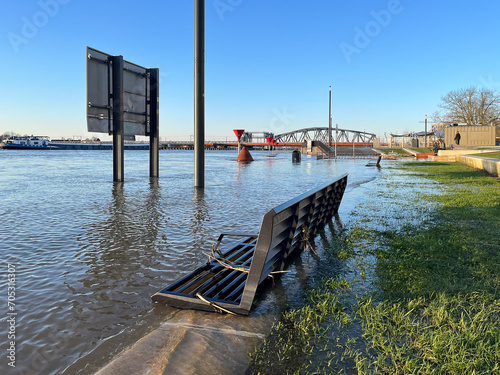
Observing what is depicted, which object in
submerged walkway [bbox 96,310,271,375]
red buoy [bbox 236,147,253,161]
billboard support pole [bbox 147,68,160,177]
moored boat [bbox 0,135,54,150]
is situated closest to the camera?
submerged walkway [bbox 96,310,271,375]

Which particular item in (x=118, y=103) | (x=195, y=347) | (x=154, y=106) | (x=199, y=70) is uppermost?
(x=199, y=70)

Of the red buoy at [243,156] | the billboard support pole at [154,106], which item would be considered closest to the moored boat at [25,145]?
the red buoy at [243,156]

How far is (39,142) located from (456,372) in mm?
124100

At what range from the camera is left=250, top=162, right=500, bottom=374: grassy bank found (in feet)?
8.41

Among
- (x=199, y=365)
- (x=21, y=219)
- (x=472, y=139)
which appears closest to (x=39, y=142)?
(x=472, y=139)

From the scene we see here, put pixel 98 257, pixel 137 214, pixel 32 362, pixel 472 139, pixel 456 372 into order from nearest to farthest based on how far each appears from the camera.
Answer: pixel 456 372 < pixel 32 362 < pixel 98 257 < pixel 137 214 < pixel 472 139

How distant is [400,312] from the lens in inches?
129

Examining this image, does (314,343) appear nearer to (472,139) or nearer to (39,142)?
(472,139)

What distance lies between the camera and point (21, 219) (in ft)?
25.6

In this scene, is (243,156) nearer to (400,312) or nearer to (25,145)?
(400,312)

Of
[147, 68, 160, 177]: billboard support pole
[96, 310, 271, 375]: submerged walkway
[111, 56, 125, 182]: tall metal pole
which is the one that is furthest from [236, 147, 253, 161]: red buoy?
[96, 310, 271, 375]: submerged walkway

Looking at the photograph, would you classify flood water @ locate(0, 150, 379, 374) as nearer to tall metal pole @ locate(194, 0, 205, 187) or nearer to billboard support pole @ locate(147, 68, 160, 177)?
tall metal pole @ locate(194, 0, 205, 187)

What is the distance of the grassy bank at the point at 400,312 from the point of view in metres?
2.56

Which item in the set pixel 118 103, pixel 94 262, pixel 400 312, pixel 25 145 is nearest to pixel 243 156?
pixel 118 103
